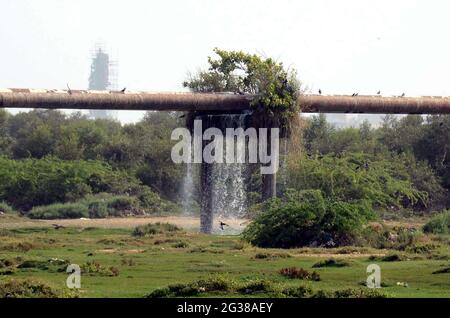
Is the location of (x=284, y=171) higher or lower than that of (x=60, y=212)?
higher

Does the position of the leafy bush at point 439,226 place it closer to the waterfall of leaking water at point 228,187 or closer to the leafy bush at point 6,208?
the waterfall of leaking water at point 228,187

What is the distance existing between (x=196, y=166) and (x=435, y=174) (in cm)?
1616

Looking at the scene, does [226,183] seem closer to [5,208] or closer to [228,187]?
[228,187]

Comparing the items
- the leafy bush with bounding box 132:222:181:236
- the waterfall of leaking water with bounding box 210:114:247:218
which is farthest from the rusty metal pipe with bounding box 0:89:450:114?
the leafy bush with bounding box 132:222:181:236

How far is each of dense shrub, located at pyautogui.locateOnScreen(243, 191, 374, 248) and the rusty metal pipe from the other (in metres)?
5.56

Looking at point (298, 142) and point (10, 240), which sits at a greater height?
point (298, 142)

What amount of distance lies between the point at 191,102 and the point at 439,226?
10527 mm

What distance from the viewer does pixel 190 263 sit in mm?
31906

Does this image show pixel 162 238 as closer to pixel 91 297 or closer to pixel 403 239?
pixel 403 239

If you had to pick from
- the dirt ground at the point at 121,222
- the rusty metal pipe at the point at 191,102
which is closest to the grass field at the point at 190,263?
the dirt ground at the point at 121,222

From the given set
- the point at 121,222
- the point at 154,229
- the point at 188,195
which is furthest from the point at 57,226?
the point at 188,195

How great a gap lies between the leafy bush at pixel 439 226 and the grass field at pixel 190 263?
4.41 metres

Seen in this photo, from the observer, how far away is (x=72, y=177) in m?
57.7
